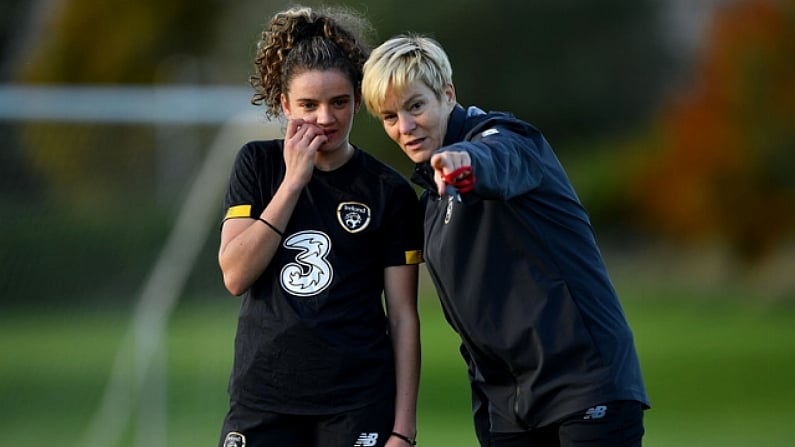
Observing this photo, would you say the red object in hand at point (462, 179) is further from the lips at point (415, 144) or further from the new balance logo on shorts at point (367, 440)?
the new balance logo on shorts at point (367, 440)

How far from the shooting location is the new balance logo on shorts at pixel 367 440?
431cm

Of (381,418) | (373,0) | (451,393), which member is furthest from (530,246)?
(373,0)

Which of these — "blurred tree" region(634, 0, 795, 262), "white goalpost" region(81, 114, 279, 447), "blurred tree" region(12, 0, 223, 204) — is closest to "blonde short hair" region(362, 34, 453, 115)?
"white goalpost" region(81, 114, 279, 447)

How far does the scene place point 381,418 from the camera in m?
4.36

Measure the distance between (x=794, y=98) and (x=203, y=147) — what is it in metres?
18.0

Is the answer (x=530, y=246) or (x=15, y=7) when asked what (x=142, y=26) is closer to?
(x=15, y=7)

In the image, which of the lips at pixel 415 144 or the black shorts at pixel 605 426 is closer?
the black shorts at pixel 605 426

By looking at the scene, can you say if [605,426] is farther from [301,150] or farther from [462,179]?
[301,150]

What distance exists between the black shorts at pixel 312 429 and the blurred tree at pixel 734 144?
70.0 ft

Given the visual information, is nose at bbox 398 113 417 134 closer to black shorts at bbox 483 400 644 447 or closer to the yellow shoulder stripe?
the yellow shoulder stripe

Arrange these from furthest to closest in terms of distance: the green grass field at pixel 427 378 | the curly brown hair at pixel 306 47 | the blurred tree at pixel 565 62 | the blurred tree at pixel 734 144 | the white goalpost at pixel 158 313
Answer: the blurred tree at pixel 565 62, the blurred tree at pixel 734 144, the white goalpost at pixel 158 313, the green grass field at pixel 427 378, the curly brown hair at pixel 306 47

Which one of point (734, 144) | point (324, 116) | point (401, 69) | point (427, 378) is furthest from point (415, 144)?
point (734, 144)

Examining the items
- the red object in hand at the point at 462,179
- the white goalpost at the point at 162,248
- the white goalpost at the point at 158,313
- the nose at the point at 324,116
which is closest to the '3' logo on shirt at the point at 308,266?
→ the nose at the point at 324,116

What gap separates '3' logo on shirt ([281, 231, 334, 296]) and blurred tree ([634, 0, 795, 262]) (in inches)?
837
